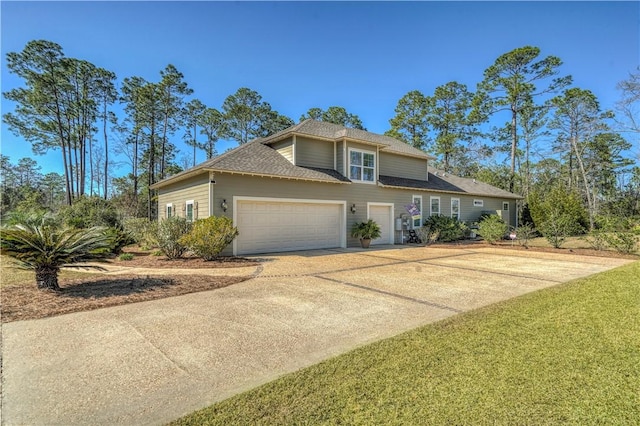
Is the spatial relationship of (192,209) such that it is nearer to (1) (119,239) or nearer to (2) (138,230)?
(1) (119,239)

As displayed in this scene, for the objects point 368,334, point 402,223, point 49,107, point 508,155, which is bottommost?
point 368,334

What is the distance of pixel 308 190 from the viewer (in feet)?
44.9

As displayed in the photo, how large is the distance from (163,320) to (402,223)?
14273 mm

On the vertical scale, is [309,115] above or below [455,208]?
above

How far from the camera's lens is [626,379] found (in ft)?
9.15

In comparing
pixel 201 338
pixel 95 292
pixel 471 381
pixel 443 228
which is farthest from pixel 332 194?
pixel 471 381

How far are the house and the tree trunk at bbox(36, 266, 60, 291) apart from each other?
5582 mm

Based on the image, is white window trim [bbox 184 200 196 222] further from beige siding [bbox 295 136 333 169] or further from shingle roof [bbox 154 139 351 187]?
beige siding [bbox 295 136 333 169]

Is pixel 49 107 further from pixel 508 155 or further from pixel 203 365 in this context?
pixel 508 155

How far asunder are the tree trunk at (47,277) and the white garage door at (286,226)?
6268 millimetres

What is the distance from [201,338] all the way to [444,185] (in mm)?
19202

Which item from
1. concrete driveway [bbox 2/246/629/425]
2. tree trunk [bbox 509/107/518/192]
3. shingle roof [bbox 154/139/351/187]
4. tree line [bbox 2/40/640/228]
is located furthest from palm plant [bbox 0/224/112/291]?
tree trunk [bbox 509/107/518/192]

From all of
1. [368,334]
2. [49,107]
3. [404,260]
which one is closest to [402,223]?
[404,260]

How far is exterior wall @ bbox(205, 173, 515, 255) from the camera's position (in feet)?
38.1
